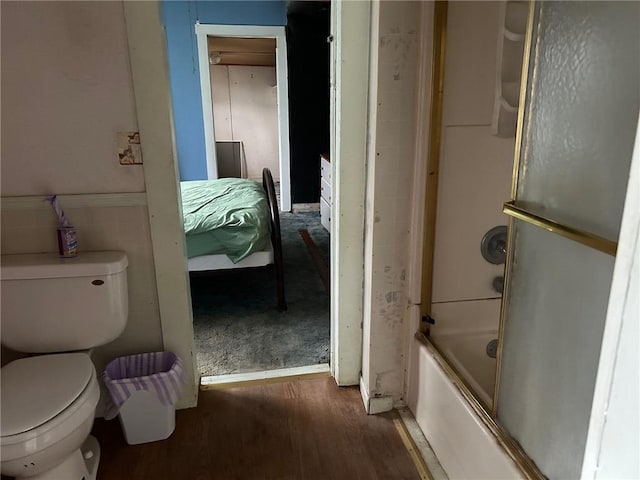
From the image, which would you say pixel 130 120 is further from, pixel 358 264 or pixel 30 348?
pixel 358 264

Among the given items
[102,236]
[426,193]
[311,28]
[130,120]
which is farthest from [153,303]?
[311,28]

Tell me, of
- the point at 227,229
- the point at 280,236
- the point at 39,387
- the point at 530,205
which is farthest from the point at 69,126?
the point at 280,236

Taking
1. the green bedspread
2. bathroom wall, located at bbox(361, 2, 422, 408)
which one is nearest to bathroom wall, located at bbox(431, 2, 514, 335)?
bathroom wall, located at bbox(361, 2, 422, 408)

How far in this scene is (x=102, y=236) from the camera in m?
1.77

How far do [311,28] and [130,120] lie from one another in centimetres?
389

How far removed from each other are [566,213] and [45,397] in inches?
59.4

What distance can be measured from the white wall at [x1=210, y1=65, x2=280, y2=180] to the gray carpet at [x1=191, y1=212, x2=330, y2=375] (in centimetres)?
400

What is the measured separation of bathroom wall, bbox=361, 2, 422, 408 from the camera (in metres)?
1.59

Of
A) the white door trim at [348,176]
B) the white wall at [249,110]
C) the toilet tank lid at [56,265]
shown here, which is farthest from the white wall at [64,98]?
the white wall at [249,110]

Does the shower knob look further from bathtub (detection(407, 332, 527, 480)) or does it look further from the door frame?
the door frame

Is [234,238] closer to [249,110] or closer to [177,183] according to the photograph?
[177,183]

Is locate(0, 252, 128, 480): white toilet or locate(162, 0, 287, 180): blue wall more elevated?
locate(162, 0, 287, 180): blue wall

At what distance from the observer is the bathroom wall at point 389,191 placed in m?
1.59

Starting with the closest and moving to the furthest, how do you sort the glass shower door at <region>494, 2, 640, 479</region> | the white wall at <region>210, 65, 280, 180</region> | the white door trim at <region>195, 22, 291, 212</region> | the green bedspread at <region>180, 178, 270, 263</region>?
the glass shower door at <region>494, 2, 640, 479</region>, the green bedspread at <region>180, 178, 270, 263</region>, the white door trim at <region>195, 22, 291, 212</region>, the white wall at <region>210, 65, 280, 180</region>
